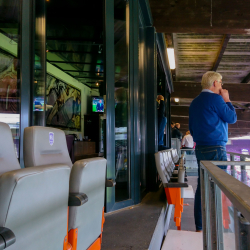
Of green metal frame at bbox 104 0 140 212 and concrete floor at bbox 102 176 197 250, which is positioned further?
green metal frame at bbox 104 0 140 212

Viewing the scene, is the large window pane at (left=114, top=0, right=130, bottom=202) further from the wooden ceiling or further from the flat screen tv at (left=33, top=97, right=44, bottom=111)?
the wooden ceiling

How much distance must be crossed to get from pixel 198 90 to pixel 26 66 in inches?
381

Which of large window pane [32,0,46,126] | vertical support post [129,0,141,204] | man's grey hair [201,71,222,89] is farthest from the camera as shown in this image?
vertical support post [129,0,141,204]

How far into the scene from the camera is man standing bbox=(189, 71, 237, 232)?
2.54 meters

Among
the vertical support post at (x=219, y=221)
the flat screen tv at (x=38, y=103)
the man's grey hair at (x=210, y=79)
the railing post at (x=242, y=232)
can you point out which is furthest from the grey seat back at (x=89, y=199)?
the man's grey hair at (x=210, y=79)

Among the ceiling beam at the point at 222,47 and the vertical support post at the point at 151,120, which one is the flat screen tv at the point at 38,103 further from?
the ceiling beam at the point at 222,47

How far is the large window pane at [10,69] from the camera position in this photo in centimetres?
231

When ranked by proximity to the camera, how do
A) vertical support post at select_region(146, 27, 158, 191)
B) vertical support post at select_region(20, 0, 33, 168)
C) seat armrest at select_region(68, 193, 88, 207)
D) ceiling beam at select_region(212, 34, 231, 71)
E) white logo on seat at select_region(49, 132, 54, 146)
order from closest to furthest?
seat armrest at select_region(68, 193, 88, 207) → white logo on seat at select_region(49, 132, 54, 146) → vertical support post at select_region(20, 0, 33, 168) → vertical support post at select_region(146, 27, 158, 191) → ceiling beam at select_region(212, 34, 231, 71)

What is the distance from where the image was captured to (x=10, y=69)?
2625mm

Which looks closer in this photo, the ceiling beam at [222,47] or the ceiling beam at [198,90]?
the ceiling beam at [222,47]

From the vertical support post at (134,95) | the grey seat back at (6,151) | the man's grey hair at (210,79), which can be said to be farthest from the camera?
the vertical support post at (134,95)

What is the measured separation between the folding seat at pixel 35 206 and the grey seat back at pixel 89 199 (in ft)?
0.46

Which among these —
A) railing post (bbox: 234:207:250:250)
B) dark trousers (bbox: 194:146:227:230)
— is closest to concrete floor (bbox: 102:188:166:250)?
dark trousers (bbox: 194:146:227:230)

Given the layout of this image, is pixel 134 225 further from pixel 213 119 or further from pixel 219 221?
pixel 219 221
